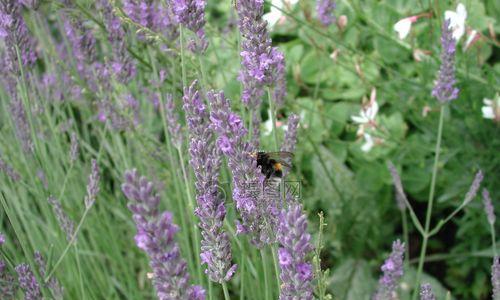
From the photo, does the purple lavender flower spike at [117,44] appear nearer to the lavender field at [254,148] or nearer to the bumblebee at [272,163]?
the lavender field at [254,148]

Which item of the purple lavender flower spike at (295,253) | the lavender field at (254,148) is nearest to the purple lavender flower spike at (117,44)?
the lavender field at (254,148)

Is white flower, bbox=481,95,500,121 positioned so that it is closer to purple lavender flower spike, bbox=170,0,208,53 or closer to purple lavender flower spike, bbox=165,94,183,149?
purple lavender flower spike, bbox=165,94,183,149

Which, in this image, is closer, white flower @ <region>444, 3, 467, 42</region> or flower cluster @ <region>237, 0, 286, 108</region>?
flower cluster @ <region>237, 0, 286, 108</region>

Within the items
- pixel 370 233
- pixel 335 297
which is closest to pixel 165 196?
pixel 335 297

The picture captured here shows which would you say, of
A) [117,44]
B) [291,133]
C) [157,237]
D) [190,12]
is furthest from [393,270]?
[117,44]

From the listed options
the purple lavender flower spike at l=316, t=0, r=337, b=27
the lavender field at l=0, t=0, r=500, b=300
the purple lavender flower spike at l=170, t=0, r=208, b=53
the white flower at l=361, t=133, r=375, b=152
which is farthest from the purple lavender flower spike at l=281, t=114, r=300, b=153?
the white flower at l=361, t=133, r=375, b=152

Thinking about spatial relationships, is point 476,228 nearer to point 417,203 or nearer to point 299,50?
point 417,203

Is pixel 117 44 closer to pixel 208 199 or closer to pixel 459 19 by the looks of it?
pixel 208 199
